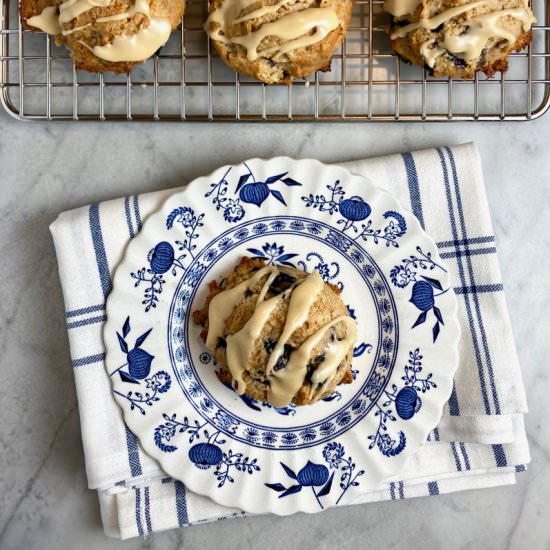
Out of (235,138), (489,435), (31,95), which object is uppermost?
(31,95)

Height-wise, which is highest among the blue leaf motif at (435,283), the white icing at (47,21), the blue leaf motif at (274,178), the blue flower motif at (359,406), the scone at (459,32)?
the white icing at (47,21)

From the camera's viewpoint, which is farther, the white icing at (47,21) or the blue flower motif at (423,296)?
the blue flower motif at (423,296)

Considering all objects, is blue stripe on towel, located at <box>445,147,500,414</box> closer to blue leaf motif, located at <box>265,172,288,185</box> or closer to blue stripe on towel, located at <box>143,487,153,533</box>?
blue leaf motif, located at <box>265,172,288,185</box>

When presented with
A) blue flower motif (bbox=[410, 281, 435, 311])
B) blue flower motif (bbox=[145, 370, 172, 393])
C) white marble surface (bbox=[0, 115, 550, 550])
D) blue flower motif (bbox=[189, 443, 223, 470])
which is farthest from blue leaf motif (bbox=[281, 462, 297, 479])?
blue flower motif (bbox=[410, 281, 435, 311])

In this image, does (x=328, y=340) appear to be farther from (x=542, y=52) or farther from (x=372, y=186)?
(x=542, y=52)

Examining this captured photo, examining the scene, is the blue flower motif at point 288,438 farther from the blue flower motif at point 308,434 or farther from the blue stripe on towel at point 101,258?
the blue stripe on towel at point 101,258

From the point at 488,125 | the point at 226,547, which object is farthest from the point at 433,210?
the point at 226,547

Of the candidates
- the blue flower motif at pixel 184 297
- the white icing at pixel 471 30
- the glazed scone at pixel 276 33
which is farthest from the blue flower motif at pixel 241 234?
the white icing at pixel 471 30
